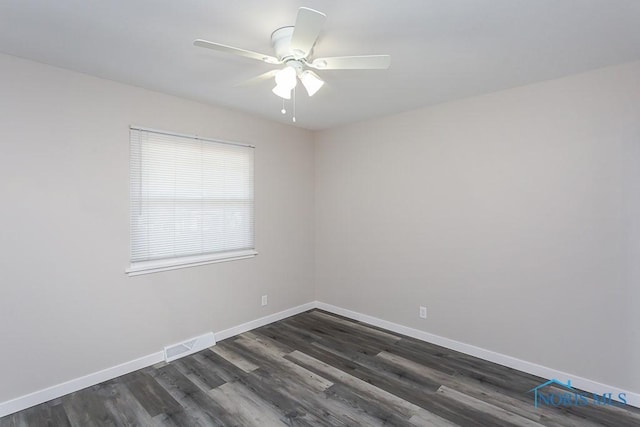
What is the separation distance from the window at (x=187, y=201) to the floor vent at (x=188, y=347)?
0.75 meters

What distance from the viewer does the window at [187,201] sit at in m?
Answer: 2.90

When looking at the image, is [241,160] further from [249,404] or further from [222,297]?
[249,404]

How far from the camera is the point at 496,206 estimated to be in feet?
9.61

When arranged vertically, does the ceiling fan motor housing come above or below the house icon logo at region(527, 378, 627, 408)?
above

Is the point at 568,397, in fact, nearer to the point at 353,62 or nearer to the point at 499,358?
the point at 499,358

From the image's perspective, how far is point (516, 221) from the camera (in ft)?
9.26

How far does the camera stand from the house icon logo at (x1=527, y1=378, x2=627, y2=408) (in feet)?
7.71

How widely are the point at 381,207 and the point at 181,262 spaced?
2242 mm

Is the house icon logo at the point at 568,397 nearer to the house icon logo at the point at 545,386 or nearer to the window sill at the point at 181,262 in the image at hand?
the house icon logo at the point at 545,386

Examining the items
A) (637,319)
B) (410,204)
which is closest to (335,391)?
(410,204)

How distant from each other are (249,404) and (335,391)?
659 mm

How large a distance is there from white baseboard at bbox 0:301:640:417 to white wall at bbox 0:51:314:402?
5 cm

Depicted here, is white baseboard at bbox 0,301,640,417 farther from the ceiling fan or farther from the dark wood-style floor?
the ceiling fan

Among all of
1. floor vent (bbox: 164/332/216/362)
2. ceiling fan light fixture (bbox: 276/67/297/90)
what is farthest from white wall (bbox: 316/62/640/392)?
ceiling fan light fixture (bbox: 276/67/297/90)
